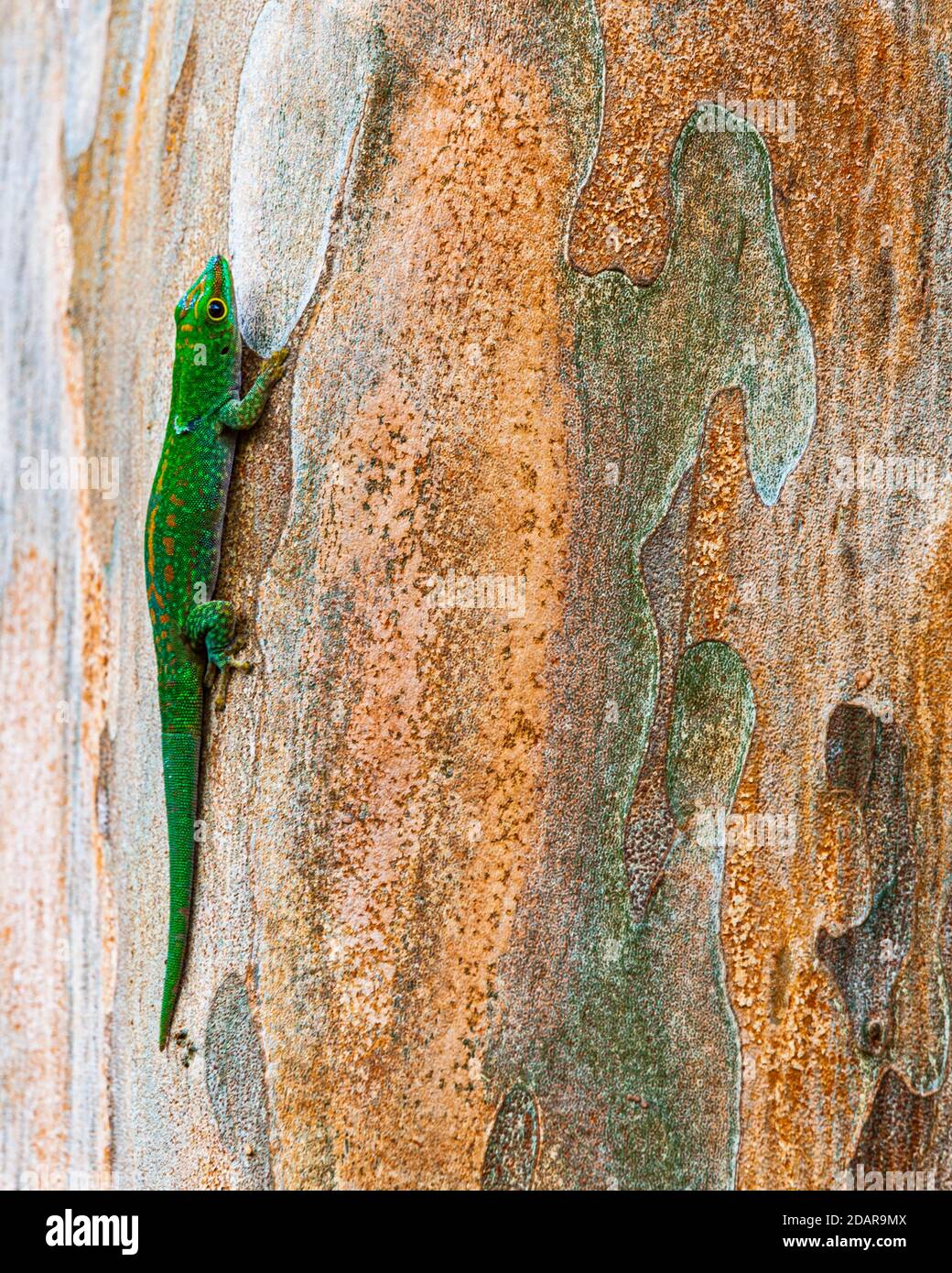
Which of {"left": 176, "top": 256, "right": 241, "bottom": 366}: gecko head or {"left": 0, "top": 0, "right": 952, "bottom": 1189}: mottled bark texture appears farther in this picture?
{"left": 176, "top": 256, "right": 241, "bottom": 366}: gecko head

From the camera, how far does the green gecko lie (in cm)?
189

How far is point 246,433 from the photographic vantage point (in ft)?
6.27

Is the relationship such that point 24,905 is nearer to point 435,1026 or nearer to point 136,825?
point 136,825

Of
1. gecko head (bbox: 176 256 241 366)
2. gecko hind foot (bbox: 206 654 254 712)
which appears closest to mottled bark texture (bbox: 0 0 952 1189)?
gecko hind foot (bbox: 206 654 254 712)

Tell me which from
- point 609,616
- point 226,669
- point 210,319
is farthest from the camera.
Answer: point 210,319

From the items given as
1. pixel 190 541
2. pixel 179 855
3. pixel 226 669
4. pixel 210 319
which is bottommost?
pixel 179 855

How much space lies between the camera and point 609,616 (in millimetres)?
1607

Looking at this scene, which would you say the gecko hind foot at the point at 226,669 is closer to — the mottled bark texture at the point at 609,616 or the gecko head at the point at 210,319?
the mottled bark texture at the point at 609,616

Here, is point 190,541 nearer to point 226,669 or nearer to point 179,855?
point 226,669

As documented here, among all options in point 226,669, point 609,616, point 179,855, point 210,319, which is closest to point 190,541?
point 226,669

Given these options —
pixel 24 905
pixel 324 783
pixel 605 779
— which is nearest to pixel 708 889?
pixel 605 779

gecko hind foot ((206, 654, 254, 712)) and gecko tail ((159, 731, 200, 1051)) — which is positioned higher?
gecko hind foot ((206, 654, 254, 712))

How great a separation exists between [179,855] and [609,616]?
0.95 meters

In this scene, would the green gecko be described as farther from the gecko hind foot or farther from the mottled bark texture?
the mottled bark texture
